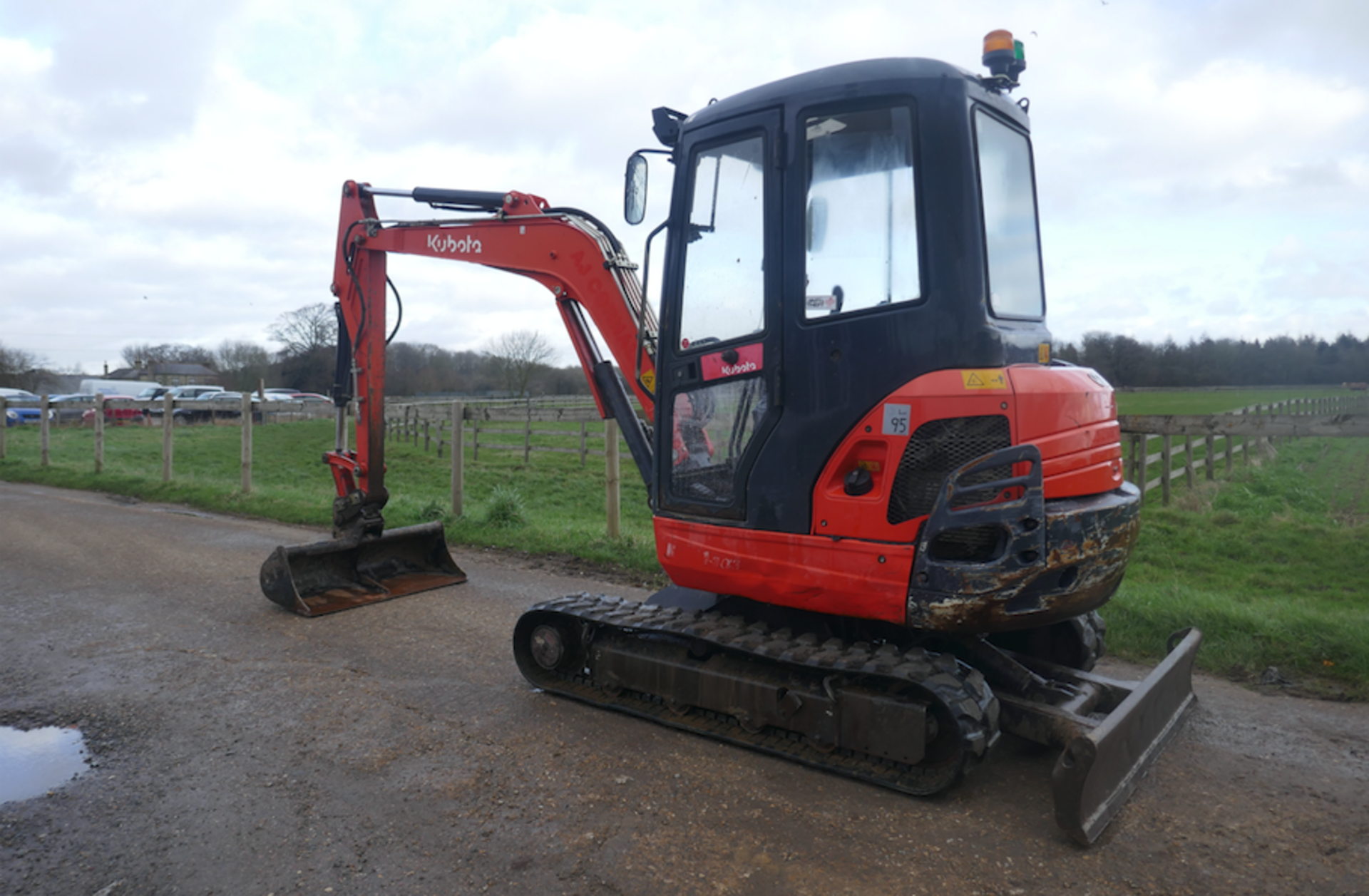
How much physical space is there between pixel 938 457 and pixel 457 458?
8098 mm

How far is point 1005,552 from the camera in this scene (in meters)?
3.45

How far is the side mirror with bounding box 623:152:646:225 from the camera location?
461 centimetres

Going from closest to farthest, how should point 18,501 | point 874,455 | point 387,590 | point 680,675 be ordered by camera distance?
point 874,455 → point 680,675 → point 387,590 → point 18,501

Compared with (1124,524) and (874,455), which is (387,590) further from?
(1124,524)

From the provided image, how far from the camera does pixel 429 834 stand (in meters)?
3.25

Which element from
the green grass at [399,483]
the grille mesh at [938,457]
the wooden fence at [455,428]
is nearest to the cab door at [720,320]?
the grille mesh at [938,457]

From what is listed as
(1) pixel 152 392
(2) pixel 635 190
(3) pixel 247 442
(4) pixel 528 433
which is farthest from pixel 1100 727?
(1) pixel 152 392

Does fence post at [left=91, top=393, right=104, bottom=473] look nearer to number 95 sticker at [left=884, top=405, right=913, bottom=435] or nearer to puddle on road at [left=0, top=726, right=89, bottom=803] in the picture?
puddle on road at [left=0, top=726, right=89, bottom=803]

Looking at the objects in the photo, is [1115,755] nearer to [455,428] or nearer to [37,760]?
[37,760]

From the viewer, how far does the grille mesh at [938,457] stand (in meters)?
3.51

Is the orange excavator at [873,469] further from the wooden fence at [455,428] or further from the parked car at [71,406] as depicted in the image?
the parked car at [71,406]

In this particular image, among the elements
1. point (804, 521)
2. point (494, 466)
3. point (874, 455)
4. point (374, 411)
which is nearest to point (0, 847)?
point (804, 521)

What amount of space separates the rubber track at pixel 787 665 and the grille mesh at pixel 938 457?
0.62 metres

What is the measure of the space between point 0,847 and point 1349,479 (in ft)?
50.9
